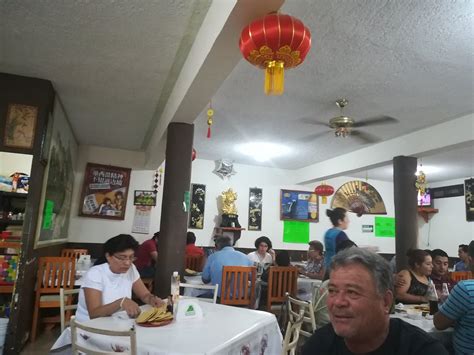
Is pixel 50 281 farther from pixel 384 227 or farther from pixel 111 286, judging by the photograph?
pixel 384 227

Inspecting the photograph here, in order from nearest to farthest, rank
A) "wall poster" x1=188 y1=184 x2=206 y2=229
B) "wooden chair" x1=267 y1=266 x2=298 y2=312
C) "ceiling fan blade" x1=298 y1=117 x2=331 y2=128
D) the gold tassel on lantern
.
A: the gold tassel on lantern < "wooden chair" x1=267 y1=266 x2=298 y2=312 < "ceiling fan blade" x1=298 y1=117 x2=331 y2=128 < "wall poster" x1=188 y1=184 x2=206 y2=229

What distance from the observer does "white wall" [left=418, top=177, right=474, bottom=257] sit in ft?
28.1

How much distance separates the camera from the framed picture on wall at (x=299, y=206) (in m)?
8.41

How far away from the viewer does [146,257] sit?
5367 millimetres

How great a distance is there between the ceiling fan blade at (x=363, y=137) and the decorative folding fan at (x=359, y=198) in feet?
11.3

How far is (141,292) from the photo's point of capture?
8.80ft

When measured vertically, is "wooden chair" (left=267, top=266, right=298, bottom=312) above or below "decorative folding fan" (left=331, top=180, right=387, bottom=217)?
below

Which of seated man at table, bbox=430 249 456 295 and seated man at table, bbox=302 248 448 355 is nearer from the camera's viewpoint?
seated man at table, bbox=302 248 448 355

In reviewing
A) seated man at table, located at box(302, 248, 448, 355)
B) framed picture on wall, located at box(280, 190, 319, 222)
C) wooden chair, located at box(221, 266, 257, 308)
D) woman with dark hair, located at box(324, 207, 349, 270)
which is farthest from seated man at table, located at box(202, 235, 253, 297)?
framed picture on wall, located at box(280, 190, 319, 222)

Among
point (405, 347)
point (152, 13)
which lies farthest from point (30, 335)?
point (405, 347)

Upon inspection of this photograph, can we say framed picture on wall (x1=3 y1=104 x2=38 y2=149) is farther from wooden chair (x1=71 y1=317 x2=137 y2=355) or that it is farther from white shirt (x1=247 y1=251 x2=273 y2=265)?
white shirt (x1=247 y1=251 x2=273 y2=265)

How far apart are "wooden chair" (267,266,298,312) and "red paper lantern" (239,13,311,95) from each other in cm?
304

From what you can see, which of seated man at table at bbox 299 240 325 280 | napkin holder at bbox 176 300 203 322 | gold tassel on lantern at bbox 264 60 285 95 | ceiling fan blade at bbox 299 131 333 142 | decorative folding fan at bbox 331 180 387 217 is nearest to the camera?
gold tassel on lantern at bbox 264 60 285 95

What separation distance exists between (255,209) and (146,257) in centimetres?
340
